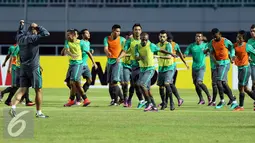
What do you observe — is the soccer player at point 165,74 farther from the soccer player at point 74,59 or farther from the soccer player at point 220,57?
the soccer player at point 74,59

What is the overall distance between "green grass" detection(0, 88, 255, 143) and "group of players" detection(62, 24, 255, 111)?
82 centimetres

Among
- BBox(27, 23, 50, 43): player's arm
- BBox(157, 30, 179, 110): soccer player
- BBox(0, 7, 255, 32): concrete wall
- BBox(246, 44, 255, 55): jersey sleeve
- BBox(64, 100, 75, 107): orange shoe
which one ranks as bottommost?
BBox(64, 100, 75, 107): orange shoe

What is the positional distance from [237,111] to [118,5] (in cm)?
2987

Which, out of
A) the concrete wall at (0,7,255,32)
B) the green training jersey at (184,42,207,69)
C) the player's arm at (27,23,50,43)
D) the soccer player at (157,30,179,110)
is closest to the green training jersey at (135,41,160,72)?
the soccer player at (157,30,179,110)

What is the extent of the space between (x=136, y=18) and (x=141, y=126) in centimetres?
3505

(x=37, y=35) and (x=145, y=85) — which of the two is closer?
(x=37, y=35)

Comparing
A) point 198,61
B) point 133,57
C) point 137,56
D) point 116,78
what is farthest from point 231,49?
point 198,61

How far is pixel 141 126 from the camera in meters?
18.0

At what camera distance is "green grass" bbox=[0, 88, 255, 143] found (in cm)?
1549

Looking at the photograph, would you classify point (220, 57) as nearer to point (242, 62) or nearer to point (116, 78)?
point (242, 62)

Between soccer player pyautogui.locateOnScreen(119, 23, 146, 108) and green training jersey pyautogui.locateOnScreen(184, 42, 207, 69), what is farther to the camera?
green training jersey pyautogui.locateOnScreen(184, 42, 207, 69)

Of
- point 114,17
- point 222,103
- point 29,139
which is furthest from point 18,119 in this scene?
point 114,17

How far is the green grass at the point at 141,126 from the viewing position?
1549cm

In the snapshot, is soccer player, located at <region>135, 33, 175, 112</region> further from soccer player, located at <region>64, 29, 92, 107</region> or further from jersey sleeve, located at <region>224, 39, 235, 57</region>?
soccer player, located at <region>64, 29, 92, 107</region>
